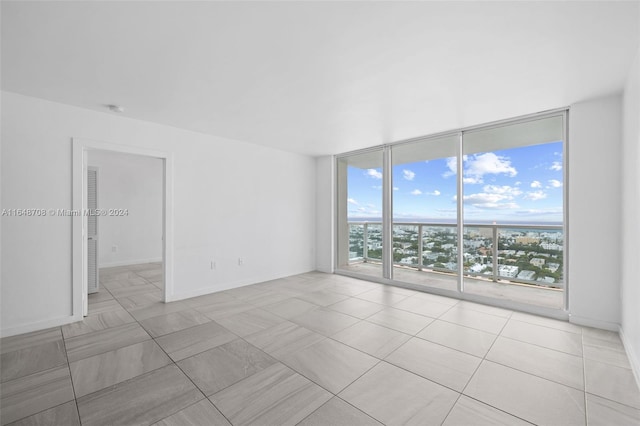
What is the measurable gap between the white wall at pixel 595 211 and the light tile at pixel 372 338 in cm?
207

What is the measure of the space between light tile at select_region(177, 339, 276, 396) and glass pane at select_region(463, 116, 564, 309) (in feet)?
11.3

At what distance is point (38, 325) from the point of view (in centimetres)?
299

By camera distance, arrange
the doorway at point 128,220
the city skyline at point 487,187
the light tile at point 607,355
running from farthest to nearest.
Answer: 1. the doorway at point 128,220
2. the city skyline at point 487,187
3. the light tile at point 607,355

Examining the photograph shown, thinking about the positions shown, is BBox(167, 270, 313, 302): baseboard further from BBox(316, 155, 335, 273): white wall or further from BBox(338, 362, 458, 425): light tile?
BBox(338, 362, 458, 425): light tile

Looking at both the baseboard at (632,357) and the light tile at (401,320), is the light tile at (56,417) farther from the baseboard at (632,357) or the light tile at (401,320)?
the baseboard at (632,357)

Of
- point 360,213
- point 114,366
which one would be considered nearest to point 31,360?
point 114,366

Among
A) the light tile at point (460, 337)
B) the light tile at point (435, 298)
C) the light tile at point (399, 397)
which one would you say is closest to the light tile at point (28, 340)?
the light tile at point (399, 397)

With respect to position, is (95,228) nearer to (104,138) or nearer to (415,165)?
(104,138)

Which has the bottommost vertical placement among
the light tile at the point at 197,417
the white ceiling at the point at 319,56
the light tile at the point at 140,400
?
the light tile at the point at 140,400

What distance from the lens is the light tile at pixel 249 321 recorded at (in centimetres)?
302

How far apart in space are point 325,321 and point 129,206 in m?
6.27

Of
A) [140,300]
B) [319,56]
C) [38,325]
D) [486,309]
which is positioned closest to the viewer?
[319,56]

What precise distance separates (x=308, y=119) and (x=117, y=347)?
326 centimetres

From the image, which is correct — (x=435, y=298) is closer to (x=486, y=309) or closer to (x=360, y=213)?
(x=486, y=309)
